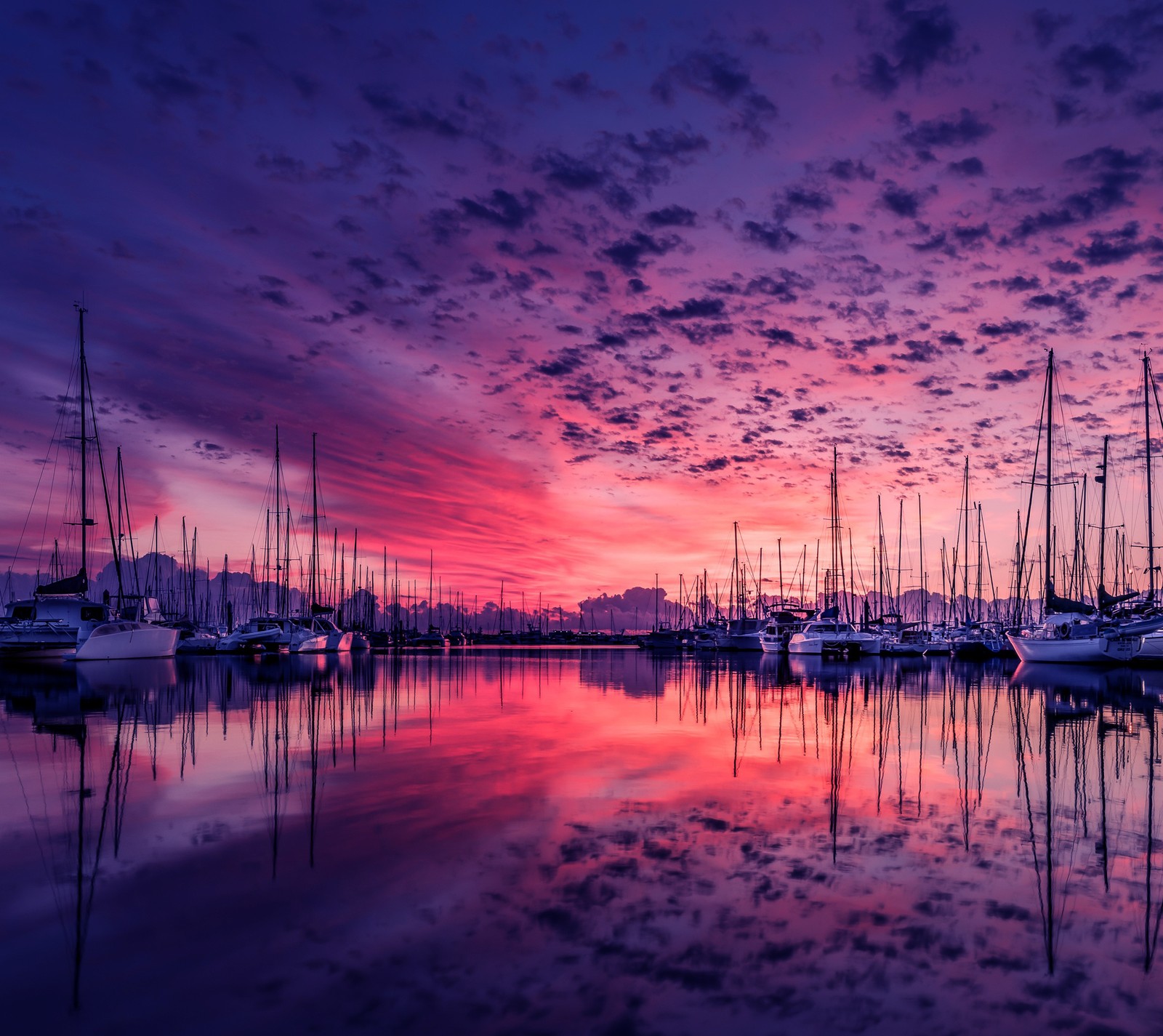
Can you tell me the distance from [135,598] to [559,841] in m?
62.4

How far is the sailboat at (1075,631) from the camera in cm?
5047

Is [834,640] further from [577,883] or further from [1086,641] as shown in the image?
[577,883]

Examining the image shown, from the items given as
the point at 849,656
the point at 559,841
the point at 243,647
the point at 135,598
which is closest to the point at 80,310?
the point at 135,598

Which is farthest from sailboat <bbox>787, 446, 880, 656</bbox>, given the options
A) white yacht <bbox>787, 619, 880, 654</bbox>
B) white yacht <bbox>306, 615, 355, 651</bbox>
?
white yacht <bbox>306, 615, 355, 651</bbox>

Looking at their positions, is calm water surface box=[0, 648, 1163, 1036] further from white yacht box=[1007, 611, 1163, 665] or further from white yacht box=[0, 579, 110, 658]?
white yacht box=[0, 579, 110, 658]

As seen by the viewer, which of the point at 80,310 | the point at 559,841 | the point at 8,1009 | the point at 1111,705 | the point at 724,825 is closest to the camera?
→ the point at 8,1009

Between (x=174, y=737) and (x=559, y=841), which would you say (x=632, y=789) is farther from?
(x=174, y=737)

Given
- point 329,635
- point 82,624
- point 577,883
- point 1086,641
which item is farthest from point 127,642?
point 1086,641

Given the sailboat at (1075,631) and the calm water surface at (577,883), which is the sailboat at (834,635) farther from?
the calm water surface at (577,883)

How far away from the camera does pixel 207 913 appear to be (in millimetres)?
6855

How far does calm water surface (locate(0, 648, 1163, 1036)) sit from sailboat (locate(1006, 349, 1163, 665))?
3846 cm

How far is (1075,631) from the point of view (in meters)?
52.6

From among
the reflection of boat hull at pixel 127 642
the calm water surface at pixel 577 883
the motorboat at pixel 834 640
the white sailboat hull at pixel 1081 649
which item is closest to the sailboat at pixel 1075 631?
the white sailboat hull at pixel 1081 649

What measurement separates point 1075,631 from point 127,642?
62095 mm
